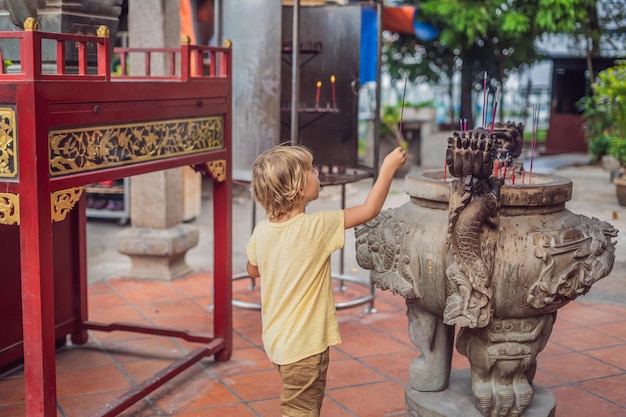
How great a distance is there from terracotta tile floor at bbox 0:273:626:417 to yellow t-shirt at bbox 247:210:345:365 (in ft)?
2.91

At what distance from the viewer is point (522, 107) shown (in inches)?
647

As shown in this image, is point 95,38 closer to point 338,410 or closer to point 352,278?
point 338,410

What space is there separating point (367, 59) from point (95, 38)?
3.22m

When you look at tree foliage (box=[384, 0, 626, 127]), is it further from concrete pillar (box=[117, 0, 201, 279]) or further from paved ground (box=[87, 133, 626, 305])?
concrete pillar (box=[117, 0, 201, 279])

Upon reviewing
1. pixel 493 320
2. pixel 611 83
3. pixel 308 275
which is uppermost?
pixel 611 83

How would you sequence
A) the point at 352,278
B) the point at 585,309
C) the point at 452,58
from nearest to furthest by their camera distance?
the point at 585,309 → the point at 352,278 → the point at 452,58

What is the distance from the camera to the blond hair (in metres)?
2.38

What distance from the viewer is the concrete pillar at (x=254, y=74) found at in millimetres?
4586

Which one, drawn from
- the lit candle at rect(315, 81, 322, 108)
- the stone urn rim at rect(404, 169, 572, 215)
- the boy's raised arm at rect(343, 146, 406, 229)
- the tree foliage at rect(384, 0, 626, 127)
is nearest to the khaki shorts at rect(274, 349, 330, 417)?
the boy's raised arm at rect(343, 146, 406, 229)

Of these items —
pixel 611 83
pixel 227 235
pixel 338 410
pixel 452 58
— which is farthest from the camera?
pixel 452 58

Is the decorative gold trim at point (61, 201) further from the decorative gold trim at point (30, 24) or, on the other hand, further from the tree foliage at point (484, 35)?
the tree foliage at point (484, 35)

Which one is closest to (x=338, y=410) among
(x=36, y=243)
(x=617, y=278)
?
(x=36, y=243)

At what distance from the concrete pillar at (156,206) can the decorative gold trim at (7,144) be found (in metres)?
2.80

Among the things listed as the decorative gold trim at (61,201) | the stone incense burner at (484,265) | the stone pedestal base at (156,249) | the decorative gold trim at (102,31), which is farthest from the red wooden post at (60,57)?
the stone pedestal base at (156,249)
